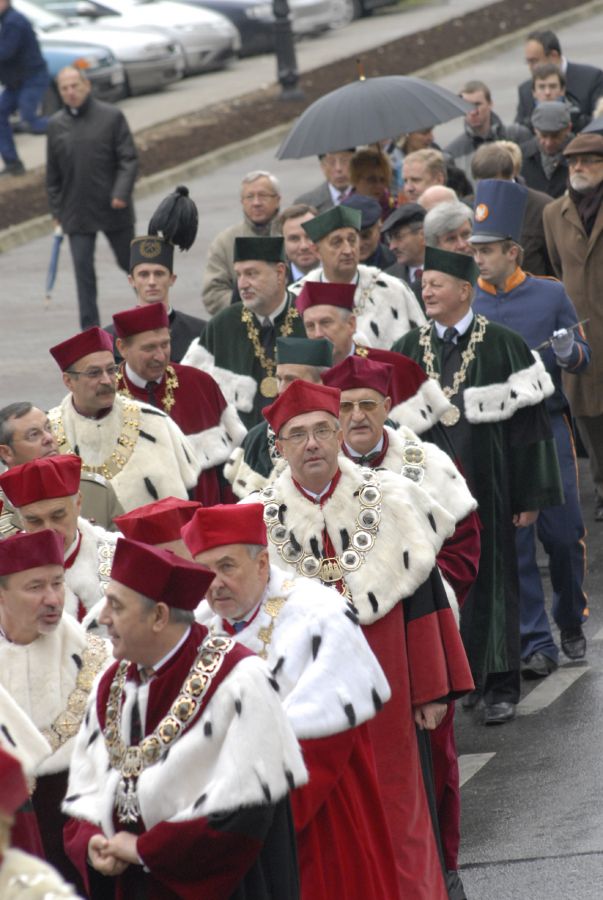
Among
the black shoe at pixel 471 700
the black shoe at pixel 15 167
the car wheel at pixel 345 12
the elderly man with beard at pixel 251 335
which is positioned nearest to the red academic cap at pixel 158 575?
the black shoe at pixel 471 700

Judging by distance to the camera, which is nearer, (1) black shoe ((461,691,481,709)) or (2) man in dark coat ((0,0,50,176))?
(1) black shoe ((461,691,481,709))

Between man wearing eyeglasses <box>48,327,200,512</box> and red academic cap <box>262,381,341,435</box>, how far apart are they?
160 centimetres

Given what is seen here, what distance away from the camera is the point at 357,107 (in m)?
13.2

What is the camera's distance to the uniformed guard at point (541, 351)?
10680mm

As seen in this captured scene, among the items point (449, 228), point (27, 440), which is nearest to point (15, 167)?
point (449, 228)

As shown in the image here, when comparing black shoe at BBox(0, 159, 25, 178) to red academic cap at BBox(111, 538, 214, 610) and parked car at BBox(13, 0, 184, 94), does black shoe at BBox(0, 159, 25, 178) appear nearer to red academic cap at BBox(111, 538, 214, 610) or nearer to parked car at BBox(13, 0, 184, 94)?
parked car at BBox(13, 0, 184, 94)

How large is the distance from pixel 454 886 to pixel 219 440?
2.69m

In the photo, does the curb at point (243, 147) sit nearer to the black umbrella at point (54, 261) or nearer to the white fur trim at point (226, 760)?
the black umbrella at point (54, 261)

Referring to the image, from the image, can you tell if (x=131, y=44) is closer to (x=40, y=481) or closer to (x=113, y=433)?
(x=113, y=433)

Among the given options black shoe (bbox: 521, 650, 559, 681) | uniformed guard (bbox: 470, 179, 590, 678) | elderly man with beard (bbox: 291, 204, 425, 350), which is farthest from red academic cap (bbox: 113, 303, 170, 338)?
black shoe (bbox: 521, 650, 559, 681)

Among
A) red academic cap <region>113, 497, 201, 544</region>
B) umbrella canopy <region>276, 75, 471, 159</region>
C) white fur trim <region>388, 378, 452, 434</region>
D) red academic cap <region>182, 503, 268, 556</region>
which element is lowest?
white fur trim <region>388, 378, 452, 434</region>

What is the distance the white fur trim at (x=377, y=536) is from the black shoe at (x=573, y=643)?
10.9 feet

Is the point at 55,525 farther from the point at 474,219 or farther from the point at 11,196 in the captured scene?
the point at 11,196

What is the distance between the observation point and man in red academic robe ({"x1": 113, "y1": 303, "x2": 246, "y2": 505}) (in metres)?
9.61
